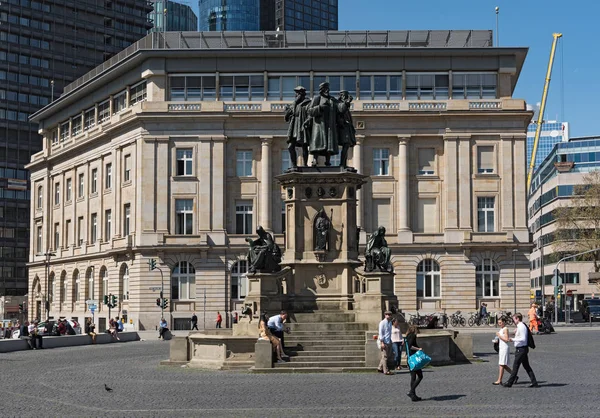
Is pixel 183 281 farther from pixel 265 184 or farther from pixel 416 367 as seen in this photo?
pixel 416 367

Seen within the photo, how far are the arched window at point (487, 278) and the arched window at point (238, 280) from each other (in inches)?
690

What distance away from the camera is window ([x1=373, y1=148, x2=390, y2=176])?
81.9 m

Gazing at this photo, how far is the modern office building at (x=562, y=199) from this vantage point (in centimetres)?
12725

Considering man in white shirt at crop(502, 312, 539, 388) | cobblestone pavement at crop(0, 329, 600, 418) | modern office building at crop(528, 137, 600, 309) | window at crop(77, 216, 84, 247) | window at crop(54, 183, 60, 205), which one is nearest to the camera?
cobblestone pavement at crop(0, 329, 600, 418)

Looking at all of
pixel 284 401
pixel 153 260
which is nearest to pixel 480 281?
pixel 153 260

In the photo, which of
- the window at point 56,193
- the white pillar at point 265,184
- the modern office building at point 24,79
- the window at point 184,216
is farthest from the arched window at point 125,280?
the modern office building at point 24,79

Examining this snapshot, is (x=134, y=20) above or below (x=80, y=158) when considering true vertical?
above

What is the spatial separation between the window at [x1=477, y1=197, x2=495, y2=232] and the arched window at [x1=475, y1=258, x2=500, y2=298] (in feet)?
8.36

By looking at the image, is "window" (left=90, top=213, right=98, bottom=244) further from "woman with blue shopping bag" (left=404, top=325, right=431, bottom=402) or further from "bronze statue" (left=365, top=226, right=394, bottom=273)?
"woman with blue shopping bag" (left=404, top=325, right=431, bottom=402)

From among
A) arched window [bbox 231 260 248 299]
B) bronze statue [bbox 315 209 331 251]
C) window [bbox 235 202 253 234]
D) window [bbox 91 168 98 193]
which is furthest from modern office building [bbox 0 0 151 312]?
bronze statue [bbox 315 209 331 251]

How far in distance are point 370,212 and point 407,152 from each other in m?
5.38

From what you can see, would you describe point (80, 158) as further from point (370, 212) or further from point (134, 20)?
point (134, 20)

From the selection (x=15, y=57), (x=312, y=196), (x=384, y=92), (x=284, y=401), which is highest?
(x=15, y=57)

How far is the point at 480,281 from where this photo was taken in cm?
7994
